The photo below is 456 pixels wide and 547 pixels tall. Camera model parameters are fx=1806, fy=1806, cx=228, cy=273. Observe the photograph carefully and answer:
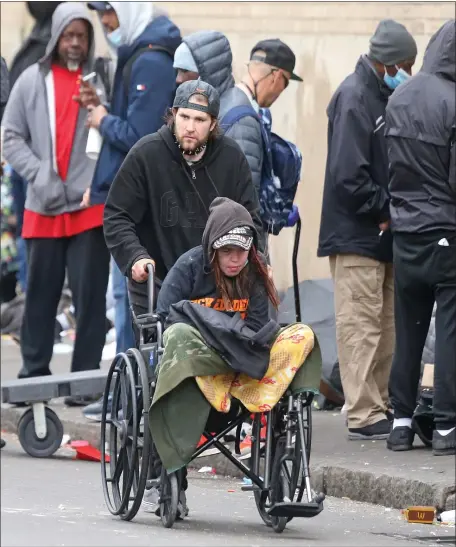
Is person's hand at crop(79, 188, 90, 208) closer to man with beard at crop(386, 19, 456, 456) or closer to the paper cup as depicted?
the paper cup

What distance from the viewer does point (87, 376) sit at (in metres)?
10.0

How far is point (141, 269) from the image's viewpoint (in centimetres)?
776

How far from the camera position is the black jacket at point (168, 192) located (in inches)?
314

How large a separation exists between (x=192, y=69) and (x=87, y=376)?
1.88 meters

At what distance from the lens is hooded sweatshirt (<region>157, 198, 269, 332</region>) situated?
7344 millimetres

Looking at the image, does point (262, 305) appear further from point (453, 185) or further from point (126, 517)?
point (453, 185)

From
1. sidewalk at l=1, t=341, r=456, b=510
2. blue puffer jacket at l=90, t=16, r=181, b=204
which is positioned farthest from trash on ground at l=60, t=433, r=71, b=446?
blue puffer jacket at l=90, t=16, r=181, b=204

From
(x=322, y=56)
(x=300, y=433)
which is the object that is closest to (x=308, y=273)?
(x=322, y=56)

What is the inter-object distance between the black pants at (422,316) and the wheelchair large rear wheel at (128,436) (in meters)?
1.74

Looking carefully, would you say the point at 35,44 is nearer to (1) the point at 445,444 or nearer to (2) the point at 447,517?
(1) the point at 445,444

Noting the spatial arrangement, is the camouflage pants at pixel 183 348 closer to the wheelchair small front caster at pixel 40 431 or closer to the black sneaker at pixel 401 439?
the black sneaker at pixel 401 439

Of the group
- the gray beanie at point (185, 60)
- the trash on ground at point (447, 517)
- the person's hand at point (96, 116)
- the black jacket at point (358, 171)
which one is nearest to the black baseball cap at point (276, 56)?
the black jacket at point (358, 171)

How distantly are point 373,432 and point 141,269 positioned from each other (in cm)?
225

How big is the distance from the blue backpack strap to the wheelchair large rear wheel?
168cm
